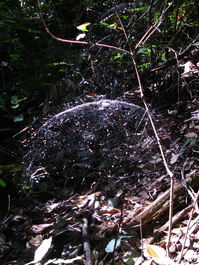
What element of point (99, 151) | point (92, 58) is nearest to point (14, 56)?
point (92, 58)

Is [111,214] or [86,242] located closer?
[86,242]

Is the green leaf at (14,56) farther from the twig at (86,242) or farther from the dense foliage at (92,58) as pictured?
the twig at (86,242)

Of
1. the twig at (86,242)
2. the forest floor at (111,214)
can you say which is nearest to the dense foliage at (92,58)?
the forest floor at (111,214)

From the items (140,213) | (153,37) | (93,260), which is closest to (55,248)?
(93,260)

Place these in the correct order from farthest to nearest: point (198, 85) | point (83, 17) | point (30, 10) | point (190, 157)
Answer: point (83, 17), point (30, 10), point (198, 85), point (190, 157)

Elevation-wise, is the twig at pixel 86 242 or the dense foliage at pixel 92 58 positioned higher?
the dense foliage at pixel 92 58

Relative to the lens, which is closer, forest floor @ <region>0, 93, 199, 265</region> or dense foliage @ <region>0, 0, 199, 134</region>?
forest floor @ <region>0, 93, 199, 265</region>

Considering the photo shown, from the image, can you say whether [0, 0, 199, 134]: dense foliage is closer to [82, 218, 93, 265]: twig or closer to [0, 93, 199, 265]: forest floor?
[0, 93, 199, 265]: forest floor

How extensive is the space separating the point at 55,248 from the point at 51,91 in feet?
5.17

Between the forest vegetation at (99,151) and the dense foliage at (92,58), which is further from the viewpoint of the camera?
the dense foliage at (92,58)

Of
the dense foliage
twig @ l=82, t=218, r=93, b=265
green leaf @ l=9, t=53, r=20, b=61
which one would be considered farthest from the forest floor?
green leaf @ l=9, t=53, r=20, b=61

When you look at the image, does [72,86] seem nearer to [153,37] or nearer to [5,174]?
[153,37]

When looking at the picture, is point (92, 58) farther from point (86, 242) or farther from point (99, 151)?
point (86, 242)

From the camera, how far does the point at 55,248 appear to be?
1445 mm
